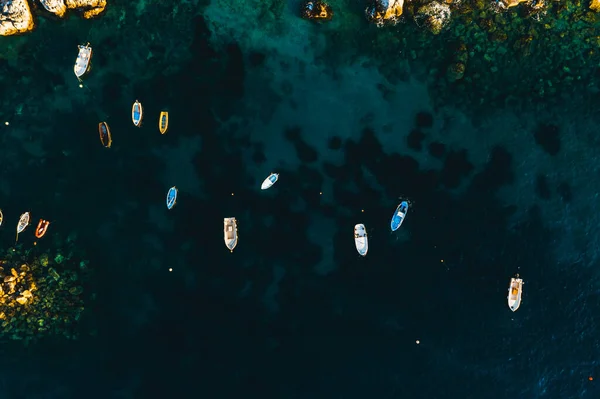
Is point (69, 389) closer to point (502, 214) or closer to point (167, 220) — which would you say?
point (167, 220)

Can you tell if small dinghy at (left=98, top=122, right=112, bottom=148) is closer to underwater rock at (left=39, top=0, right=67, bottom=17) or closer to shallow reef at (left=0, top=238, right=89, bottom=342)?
shallow reef at (left=0, top=238, right=89, bottom=342)

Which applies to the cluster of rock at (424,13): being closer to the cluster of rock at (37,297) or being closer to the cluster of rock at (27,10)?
the cluster of rock at (27,10)

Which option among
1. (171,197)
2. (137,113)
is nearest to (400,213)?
(171,197)

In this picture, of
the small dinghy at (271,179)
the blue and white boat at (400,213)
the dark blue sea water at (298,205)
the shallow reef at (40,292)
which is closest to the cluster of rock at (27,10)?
the dark blue sea water at (298,205)

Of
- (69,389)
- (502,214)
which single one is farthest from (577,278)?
(69,389)

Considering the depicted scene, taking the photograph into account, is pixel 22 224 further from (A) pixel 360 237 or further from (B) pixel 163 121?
(A) pixel 360 237

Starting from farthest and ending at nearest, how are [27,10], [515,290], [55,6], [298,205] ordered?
[298,205] < [515,290] < [27,10] < [55,6]
